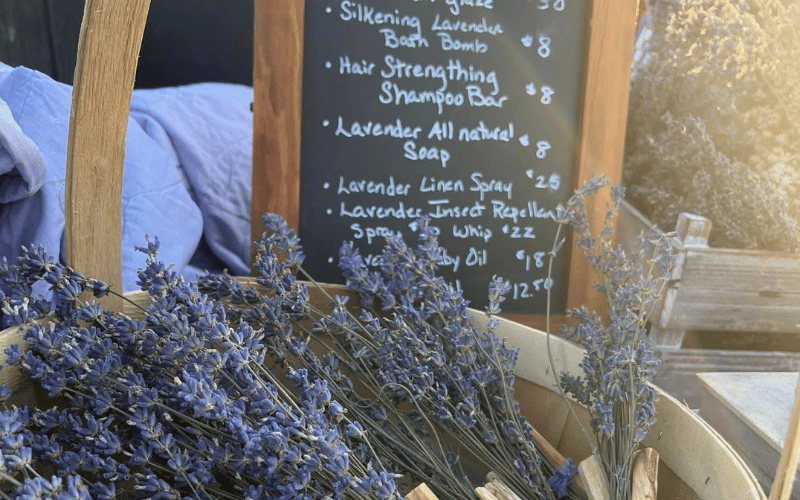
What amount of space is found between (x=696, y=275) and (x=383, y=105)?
0.68 meters

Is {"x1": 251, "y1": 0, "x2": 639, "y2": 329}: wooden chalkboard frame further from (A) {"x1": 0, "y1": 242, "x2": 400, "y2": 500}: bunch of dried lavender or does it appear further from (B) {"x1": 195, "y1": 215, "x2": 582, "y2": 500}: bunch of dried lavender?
(A) {"x1": 0, "y1": 242, "x2": 400, "y2": 500}: bunch of dried lavender

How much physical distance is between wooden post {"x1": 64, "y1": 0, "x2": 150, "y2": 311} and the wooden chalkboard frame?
0.36 metres

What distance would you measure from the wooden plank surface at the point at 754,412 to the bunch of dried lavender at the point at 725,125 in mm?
468

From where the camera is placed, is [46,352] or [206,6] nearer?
[46,352]

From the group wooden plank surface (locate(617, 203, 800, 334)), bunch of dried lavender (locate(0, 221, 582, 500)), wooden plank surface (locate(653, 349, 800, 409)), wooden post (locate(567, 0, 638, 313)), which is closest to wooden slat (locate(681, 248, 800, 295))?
wooden plank surface (locate(617, 203, 800, 334))

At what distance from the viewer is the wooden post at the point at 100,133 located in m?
0.68

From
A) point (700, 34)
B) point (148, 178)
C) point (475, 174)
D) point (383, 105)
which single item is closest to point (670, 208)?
point (700, 34)

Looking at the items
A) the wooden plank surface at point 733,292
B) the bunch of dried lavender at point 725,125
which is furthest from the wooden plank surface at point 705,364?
the bunch of dried lavender at point 725,125

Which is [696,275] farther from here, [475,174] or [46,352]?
[46,352]

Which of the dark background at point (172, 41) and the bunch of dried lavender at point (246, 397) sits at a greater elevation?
the dark background at point (172, 41)

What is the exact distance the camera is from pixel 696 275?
→ 52.2 inches

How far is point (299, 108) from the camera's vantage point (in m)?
1.11

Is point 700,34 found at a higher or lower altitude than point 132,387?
higher

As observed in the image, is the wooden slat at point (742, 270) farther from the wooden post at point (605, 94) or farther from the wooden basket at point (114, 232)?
the wooden basket at point (114, 232)
